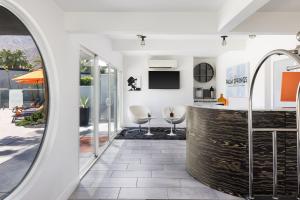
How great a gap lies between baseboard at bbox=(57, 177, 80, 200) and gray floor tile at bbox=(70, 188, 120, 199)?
5 cm

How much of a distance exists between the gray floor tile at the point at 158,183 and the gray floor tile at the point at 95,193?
16.5 inches

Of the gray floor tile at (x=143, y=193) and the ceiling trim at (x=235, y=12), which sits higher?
the ceiling trim at (x=235, y=12)

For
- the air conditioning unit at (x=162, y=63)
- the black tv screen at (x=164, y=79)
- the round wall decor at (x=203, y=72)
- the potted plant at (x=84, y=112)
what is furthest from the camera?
the round wall decor at (x=203, y=72)

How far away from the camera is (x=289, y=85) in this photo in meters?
4.18

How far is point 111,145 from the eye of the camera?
600cm

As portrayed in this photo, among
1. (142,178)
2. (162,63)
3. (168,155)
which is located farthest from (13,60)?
(162,63)

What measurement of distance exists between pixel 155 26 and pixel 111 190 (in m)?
2.36

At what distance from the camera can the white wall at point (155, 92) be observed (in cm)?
839

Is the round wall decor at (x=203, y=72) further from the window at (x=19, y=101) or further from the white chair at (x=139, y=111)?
the window at (x=19, y=101)

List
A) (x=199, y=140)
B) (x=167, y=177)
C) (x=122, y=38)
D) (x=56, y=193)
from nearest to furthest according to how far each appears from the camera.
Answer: (x=56, y=193), (x=199, y=140), (x=167, y=177), (x=122, y=38)

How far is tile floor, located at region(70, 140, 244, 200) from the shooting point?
10.3 feet

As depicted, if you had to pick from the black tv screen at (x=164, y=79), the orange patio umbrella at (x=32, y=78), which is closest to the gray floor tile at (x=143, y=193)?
the orange patio umbrella at (x=32, y=78)

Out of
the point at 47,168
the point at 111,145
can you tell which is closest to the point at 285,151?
the point at 47,168

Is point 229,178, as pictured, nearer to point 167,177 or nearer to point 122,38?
point 167,177
